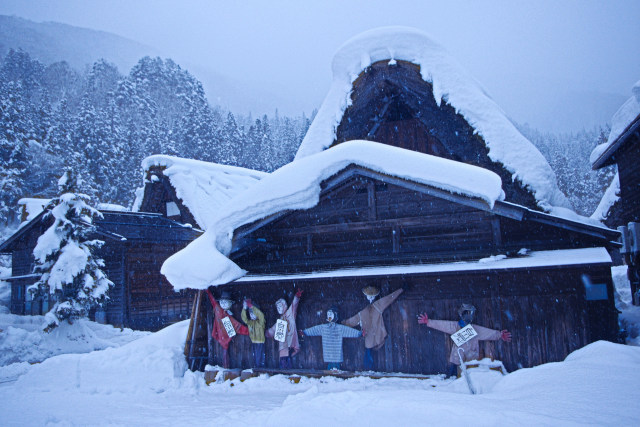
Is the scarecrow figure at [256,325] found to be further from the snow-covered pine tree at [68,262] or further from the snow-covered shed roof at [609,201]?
the snow-covered shed roof at [609,201]

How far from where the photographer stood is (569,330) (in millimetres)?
6699

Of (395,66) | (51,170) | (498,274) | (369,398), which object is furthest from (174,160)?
(51,170)

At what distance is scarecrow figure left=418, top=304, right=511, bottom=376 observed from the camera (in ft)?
23.0

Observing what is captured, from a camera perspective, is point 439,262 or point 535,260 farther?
point 439,262

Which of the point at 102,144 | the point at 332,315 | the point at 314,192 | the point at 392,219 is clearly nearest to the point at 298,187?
the point at 314,192

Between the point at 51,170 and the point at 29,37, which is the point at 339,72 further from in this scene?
the point at 29,37

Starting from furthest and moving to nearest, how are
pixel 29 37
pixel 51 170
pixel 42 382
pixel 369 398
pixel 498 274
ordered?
1. pixel 29 37
2. pixel 51 170
3. pixel 42 382
4. pixel 498 274
5. pixel 369 398

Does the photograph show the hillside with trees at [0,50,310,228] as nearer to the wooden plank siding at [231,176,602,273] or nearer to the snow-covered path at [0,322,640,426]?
the snow-covered path at [0,322,640,426]

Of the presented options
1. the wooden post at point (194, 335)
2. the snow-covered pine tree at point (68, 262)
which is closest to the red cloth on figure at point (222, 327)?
the wooden post at point (194, 335)

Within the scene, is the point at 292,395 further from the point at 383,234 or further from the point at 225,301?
the point at 383,234

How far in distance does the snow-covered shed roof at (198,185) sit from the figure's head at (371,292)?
1302 centimetres

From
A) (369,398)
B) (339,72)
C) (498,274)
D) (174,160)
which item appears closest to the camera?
(369,398)

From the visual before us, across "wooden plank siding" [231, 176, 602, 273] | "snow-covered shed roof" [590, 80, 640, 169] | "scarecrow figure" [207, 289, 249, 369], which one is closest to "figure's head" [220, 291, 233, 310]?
"scarecrow figure" [207, 289, 249, 369]

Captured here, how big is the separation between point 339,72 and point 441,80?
296 centimetres
